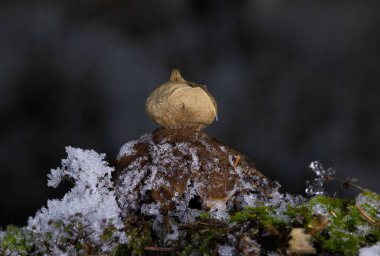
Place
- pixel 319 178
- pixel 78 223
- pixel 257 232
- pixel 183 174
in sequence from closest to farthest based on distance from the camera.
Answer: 1. pixel 257 232
2. pixel 78 223
3. pixel 319 178
4. pixel 183 174

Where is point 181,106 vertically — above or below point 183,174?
above

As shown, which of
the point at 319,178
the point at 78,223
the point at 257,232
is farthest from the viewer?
the point at 319,178

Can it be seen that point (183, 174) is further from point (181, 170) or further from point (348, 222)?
point (348, 222)

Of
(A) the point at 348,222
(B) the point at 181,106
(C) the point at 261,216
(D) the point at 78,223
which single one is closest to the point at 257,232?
(C) the point at 261,216

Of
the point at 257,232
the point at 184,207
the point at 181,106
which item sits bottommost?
the point at 257,232

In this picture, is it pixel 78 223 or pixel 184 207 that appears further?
pixel 184 207

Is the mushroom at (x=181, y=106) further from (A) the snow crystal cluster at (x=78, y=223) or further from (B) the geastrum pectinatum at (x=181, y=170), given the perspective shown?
(A) the snow crystal cluster at (x=78, y=223)

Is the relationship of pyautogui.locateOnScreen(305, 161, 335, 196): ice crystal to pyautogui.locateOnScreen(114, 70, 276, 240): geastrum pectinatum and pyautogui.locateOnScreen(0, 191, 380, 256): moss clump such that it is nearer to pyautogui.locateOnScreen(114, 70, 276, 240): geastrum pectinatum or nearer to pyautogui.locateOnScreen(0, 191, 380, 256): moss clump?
pyautogui.locateOnScreen(0, 191, 380, 256): moss clump

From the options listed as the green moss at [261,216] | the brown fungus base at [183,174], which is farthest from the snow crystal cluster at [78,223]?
the green moss at [261,216]

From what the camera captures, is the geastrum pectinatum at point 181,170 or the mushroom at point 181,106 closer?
the geastrum pectinatum at point 181,170
